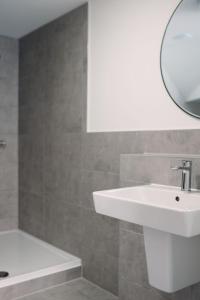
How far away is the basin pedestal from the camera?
1.62 meters

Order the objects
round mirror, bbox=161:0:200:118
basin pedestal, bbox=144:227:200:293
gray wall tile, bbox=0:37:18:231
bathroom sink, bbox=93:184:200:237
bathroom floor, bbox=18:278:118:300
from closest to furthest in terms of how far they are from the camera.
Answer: bathroom sink, bbox=93:184:200:237
basin pedestal, bbox=144:227:200:293
round mirror, bbox=161:0:200:118
bathroom floor, bbox=18:278:118:300
gray wall tile, bbox=0:37:18:231

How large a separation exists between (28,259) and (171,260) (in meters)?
1.65

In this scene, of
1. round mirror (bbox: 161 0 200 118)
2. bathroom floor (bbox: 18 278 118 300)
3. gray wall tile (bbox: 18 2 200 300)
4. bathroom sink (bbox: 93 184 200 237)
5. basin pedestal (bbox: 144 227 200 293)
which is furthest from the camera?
bathroom floor (bbox: 18 278 118 300)

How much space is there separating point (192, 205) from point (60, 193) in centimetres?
160

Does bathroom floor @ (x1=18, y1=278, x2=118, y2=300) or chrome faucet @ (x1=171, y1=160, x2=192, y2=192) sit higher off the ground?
chrome faucet @ (x1=171, y1=160, x2=192, y2=192)

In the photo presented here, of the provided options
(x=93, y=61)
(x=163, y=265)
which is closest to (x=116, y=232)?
(x=163, y=265)

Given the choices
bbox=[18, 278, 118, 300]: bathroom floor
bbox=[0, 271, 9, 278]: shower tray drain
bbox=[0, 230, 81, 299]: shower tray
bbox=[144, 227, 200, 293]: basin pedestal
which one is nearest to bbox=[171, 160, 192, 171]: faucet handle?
bbox=[144, 227, 200, 293]: basin pedestal

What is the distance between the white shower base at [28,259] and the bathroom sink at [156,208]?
3.72 feet

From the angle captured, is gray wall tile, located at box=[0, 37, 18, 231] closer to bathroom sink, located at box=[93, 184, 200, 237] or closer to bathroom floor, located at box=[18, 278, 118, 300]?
bathroom floor, located at box=[18, 278, 118, 300]

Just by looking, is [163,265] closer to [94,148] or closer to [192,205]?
[192,205]

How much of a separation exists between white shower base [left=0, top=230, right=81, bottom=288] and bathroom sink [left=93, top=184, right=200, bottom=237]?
1.13m

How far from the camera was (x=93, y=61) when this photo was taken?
2697mm

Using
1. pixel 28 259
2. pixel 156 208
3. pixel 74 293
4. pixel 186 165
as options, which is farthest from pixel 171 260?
pixel 28 259

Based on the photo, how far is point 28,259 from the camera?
2.90 metres
